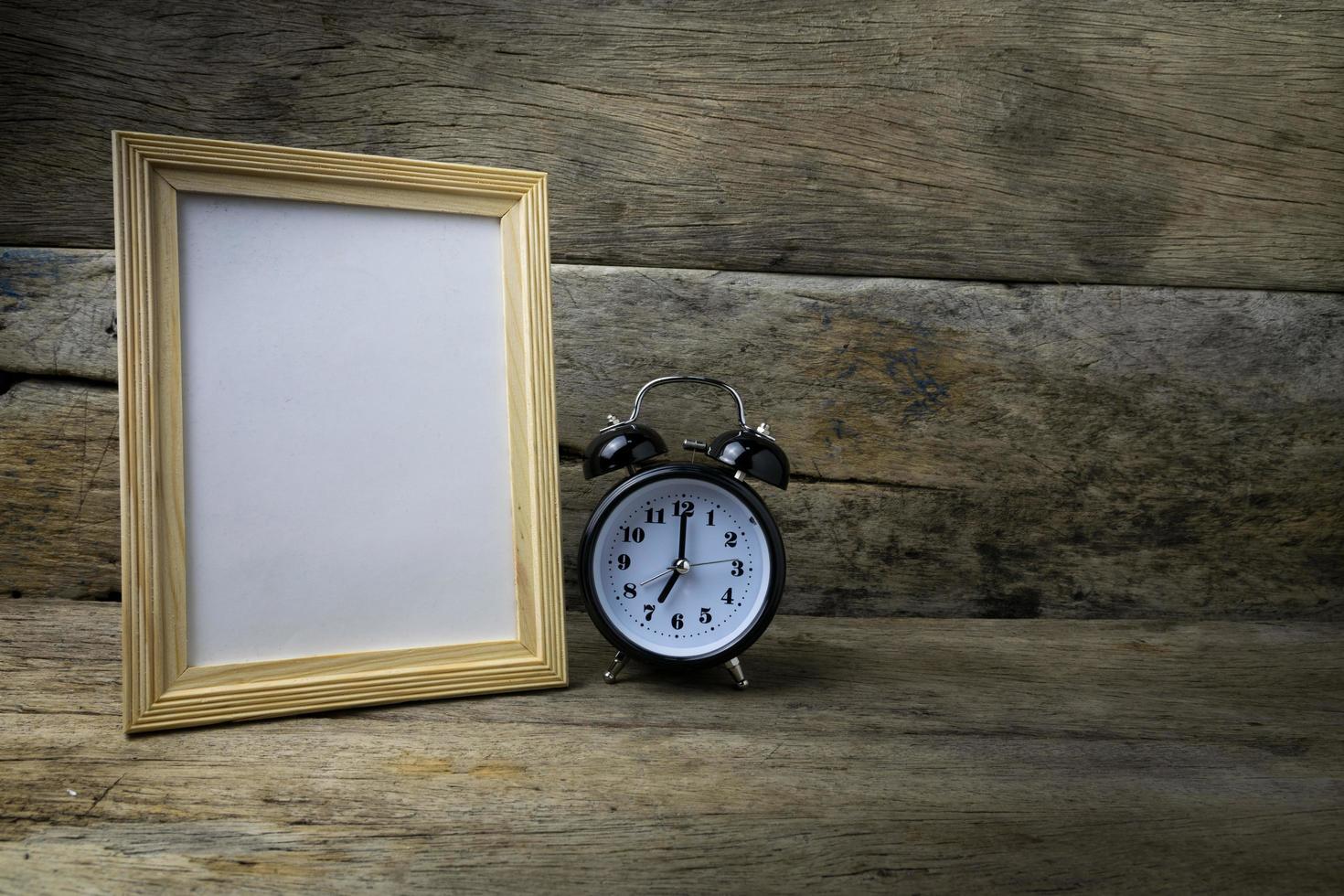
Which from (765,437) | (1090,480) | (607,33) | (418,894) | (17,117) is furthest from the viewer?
(1090,480)

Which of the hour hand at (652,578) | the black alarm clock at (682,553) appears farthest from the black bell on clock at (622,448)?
the hour hand at (652,578)

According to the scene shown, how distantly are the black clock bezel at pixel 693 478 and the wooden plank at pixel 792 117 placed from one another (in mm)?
486

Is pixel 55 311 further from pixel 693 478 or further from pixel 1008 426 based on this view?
pixel 1008 426

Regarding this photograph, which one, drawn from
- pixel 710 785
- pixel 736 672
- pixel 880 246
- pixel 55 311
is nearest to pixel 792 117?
pixel 880 246

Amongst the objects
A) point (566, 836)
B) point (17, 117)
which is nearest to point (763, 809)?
point (566, 836)

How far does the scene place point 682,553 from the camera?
113 cm

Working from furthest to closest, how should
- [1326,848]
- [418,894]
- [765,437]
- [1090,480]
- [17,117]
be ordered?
[1090,480]
[17,117]
[765,437]
[1326,848]
[418,894]

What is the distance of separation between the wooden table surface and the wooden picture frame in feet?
0.17

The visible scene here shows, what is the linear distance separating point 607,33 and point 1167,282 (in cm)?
106

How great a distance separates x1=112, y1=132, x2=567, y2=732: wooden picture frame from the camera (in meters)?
0.96

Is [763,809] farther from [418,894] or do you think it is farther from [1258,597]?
[1258,597]

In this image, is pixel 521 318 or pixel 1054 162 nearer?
pixel 521 318

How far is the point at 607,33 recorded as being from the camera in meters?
1.45

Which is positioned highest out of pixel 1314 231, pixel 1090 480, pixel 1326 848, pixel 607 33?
pixel 607 33
